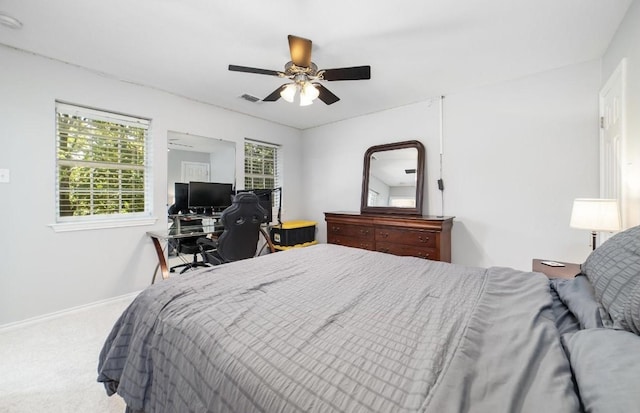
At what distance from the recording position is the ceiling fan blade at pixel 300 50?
75.5 inches

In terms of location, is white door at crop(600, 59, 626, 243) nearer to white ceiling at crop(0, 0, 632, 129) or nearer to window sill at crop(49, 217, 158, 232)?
white ceiling at crop(0, 0, 632, 129)

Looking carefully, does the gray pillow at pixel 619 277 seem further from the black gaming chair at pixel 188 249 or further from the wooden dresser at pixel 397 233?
the black gaming chair at pixel 188 249

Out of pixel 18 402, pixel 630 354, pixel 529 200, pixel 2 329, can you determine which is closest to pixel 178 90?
pixel 2 329

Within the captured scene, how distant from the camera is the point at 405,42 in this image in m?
2.25

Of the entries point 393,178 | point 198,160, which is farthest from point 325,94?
point 198,160

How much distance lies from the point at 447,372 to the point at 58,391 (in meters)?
2.26

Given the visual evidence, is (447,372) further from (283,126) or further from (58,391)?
(283,126)

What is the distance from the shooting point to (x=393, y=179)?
379 cm

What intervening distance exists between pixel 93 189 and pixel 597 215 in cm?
456

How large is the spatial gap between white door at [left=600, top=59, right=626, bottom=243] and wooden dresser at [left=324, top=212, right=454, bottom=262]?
133 centimetres

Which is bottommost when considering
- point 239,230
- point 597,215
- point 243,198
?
point 239,230

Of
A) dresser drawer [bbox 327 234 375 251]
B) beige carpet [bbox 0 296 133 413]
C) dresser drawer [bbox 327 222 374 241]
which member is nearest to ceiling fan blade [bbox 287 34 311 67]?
dresser drawer [bbox 327 222 374 241]

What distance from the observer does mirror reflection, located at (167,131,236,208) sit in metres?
3.42

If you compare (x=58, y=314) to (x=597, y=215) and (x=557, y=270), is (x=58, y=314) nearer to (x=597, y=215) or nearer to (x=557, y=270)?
(x=557, y=270)
